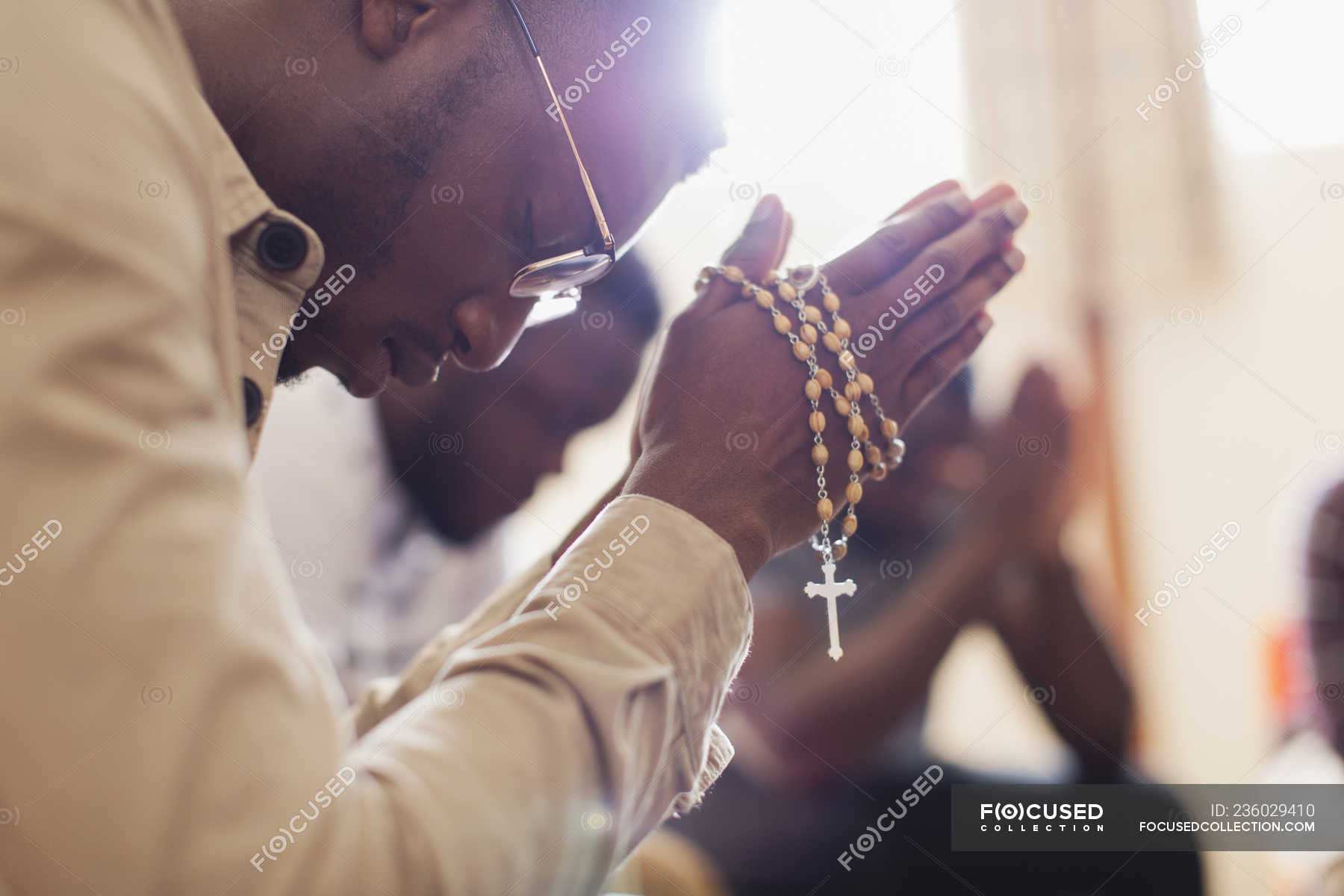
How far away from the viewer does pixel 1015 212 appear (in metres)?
0.78

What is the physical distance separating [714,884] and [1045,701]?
0.68 m

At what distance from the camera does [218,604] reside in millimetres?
356

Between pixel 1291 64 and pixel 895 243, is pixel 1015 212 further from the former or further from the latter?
pixel 1291 64

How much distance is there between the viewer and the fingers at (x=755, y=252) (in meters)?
0.72

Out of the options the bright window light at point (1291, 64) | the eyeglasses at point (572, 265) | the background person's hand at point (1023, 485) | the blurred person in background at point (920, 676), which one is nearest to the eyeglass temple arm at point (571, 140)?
the eyeglasses at point (572, 265)

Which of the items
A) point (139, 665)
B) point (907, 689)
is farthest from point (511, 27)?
point (907, 689)

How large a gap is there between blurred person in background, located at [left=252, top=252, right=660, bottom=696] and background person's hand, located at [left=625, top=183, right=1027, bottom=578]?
0.84 m

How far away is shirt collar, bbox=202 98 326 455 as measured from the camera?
0.50m

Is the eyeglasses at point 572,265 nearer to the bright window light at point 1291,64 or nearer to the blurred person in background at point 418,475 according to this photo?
the blurred person in background at point 418,475

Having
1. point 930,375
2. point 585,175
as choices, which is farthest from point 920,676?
point 585,175

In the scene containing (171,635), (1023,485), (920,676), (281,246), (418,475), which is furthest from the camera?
(418,475)

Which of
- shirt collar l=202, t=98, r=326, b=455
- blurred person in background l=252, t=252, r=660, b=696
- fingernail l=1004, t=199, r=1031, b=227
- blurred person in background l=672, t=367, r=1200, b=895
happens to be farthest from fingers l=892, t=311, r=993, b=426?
blurred person in background l=252, t=252, r=660, b=696

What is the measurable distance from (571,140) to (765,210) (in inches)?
7.3

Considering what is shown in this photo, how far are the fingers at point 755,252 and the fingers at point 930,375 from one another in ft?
0.51
